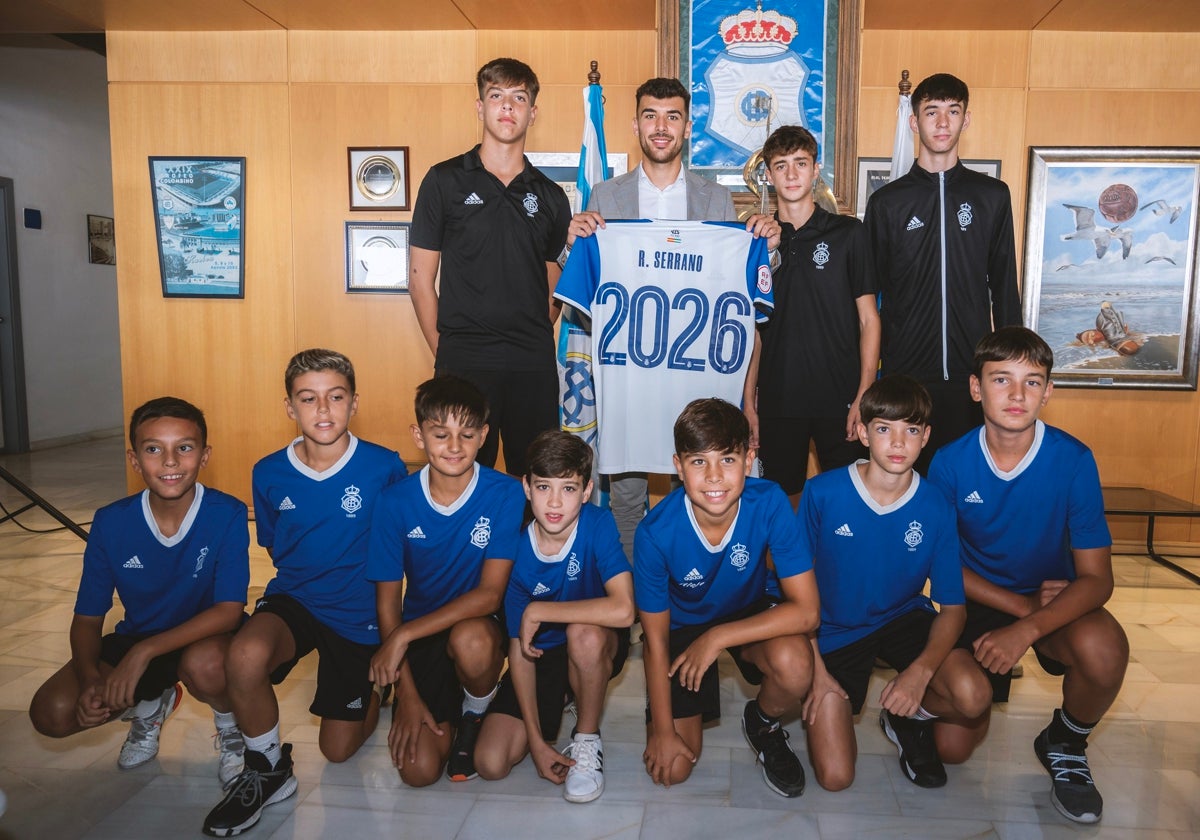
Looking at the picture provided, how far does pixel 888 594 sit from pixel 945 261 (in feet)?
3.80

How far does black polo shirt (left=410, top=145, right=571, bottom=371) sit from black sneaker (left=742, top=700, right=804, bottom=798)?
1235mm

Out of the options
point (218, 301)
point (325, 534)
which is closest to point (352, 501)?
point (325, 534)

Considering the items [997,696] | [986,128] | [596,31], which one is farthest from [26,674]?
[986,128]

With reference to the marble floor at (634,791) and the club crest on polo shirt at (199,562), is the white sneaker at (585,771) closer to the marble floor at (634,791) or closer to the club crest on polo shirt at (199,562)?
the marble floor at (634,791)

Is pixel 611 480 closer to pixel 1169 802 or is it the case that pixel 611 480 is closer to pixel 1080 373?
pixel 1169 802

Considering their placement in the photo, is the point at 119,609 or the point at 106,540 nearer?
the point at 106,540

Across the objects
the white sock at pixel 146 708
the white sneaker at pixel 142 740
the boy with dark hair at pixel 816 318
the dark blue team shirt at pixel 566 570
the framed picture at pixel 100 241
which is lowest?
the white sneaker at pixel 142 740

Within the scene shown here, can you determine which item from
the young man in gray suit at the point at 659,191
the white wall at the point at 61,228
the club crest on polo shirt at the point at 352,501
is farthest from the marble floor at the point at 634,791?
the white wall at the point at 61,228

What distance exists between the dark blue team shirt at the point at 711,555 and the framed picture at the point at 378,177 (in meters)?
3.31

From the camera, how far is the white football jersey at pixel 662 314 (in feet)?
9.14

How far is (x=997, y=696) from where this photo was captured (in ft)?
7.77

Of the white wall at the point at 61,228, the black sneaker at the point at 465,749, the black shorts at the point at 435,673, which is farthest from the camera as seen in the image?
the white wall at the point at 61,228

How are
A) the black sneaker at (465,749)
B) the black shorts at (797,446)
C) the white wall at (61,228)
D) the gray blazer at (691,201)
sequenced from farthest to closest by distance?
the white wall at (61,228) → the gray blazer at (691,201) → the black shorts at (797,446) → the black sneaker at (465,749)

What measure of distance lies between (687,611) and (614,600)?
242mm
